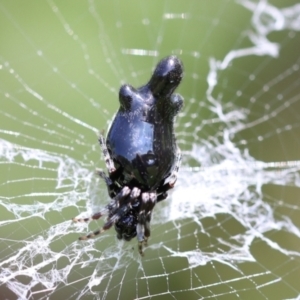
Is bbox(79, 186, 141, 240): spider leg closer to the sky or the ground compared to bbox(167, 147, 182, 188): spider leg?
closer to the ground

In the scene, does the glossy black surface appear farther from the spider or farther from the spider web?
the spider web

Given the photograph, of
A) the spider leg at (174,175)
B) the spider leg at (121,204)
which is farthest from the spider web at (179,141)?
the spider leg at (174,175)

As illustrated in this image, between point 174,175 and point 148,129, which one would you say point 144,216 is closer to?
point 174,175

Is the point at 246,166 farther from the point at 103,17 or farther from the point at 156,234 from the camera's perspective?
the point at 103,17

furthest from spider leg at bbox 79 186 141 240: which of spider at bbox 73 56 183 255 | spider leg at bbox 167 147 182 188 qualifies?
spider leg at bbox 167 147 182 188

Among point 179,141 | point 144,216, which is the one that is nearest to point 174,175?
point 144,216

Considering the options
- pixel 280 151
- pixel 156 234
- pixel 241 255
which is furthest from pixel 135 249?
pixel 280 151
